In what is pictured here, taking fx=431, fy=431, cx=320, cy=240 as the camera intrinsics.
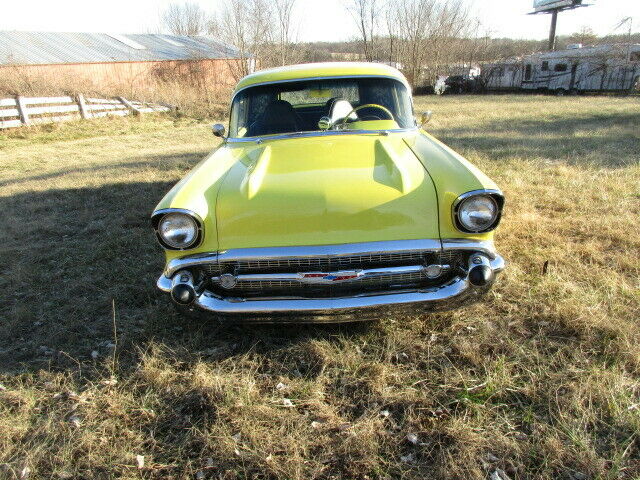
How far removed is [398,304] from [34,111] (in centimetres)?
1500

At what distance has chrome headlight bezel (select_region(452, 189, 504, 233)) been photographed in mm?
2338

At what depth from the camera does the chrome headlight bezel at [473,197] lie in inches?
92.0

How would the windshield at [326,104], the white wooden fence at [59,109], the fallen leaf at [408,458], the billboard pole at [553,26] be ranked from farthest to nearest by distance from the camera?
1. the billboard pole at [553,26]
2. the white wooden fence at [59,109]
3. the windshield at [326,104]
4. the fallen leaf at [408,458]

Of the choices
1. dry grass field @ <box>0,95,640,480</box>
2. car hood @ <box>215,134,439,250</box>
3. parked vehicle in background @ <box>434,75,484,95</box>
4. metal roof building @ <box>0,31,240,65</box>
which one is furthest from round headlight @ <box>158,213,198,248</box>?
parked vehicle in background @ <box>434,75,484,95</box>

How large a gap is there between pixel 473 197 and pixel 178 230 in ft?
5.33

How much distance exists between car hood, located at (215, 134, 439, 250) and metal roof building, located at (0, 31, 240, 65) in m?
21.2

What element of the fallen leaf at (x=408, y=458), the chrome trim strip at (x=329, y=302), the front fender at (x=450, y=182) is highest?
the front fender at (x=450, y=182)

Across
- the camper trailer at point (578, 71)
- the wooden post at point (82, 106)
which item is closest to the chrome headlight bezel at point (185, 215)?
the wooden post at point (82, 106)

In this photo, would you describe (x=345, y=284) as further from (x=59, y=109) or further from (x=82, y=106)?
(x=82, y=106)

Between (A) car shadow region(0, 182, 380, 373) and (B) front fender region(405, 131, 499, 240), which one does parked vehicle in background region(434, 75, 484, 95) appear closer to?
(A) car shadow region(0, 182, 380, 373)

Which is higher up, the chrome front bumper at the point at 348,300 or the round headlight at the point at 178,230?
the round headlight at the point at 178,230

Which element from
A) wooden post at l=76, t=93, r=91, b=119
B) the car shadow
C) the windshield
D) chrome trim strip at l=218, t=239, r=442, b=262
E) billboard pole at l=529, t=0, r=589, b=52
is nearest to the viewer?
chrome trim strip at l=218, t=239, r=442, b=262

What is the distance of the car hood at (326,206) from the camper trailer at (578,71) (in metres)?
24.6

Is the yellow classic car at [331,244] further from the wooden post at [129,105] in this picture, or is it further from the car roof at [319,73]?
the wooden post at [129,105]
